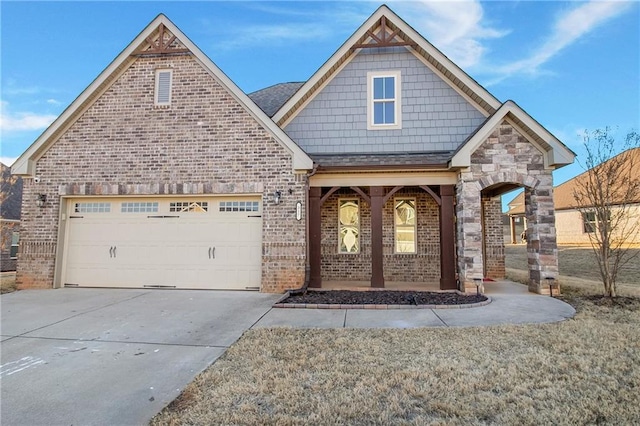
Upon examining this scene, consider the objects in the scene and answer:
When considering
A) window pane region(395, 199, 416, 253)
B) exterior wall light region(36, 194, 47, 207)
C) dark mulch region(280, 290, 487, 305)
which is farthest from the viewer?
window pane region(395, 199, 416, 253)

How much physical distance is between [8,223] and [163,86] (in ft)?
53.1

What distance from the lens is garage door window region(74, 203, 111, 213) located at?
9836 mm

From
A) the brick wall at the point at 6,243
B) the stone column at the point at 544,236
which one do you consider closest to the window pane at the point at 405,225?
the stone column at the point at 544,236

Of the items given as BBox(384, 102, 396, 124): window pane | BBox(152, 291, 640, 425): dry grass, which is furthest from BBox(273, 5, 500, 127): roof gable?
BBox(152, 291, 640, 425): dry grass

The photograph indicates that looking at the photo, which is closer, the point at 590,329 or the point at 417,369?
the point at 417,369

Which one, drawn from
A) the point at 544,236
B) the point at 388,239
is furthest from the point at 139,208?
the point at 544,236

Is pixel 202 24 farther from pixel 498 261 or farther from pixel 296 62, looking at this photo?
pixel 498 261

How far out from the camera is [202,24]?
15.6 meters

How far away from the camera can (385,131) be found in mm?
10766

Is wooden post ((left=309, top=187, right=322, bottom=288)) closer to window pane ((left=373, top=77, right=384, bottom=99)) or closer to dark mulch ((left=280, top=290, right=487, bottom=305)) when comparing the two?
dark mulch ((left=280, top=290, right=487, bottom=305))

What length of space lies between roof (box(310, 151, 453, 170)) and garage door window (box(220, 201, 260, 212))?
79.9 inches

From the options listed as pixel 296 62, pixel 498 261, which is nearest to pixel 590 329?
pixel 498 261

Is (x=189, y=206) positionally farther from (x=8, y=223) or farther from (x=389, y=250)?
(x=8, y=223)

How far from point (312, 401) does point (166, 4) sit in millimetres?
13894
